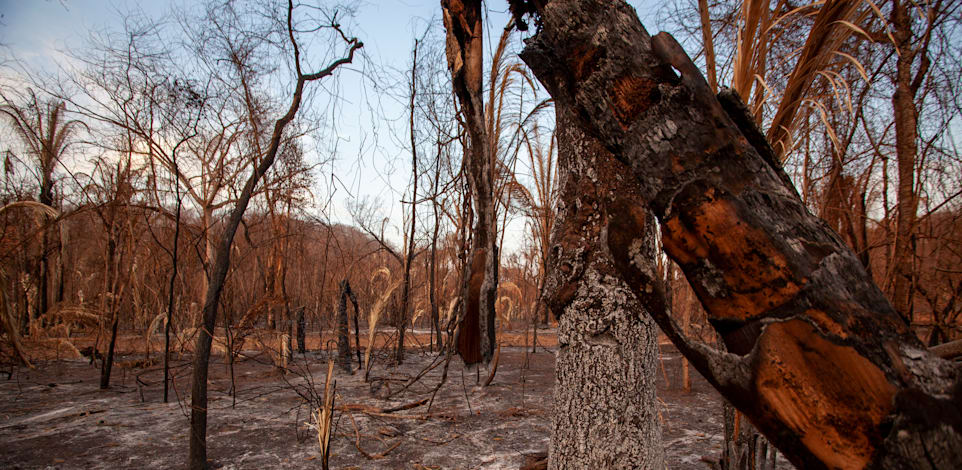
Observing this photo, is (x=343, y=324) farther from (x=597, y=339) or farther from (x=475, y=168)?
(x=597, y=339)

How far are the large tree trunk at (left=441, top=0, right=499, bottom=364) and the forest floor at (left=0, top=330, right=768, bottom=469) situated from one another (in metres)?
0.86

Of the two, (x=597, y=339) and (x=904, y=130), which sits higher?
(x=904, y=130)

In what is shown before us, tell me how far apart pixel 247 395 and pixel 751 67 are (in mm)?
5818

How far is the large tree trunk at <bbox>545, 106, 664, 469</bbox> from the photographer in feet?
4.63

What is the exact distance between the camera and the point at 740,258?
604 millimetres

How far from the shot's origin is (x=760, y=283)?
581 millimetres

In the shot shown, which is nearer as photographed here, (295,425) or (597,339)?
(597,339)

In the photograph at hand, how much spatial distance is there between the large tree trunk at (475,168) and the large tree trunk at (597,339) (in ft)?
6.76

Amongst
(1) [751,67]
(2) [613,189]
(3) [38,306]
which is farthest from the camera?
(3) [38,306]

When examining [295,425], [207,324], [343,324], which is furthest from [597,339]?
[343,324]

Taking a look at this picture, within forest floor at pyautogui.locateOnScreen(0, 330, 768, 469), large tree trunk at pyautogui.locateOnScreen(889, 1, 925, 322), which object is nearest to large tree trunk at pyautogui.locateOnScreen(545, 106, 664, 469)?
forest floor at pyautogui.locateOnScreen(0, 330, 768, 469)

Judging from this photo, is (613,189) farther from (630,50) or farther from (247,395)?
(247,395)

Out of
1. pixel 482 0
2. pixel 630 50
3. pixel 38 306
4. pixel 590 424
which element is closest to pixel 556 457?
pixel 590 424

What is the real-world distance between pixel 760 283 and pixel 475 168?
10.7 ft
